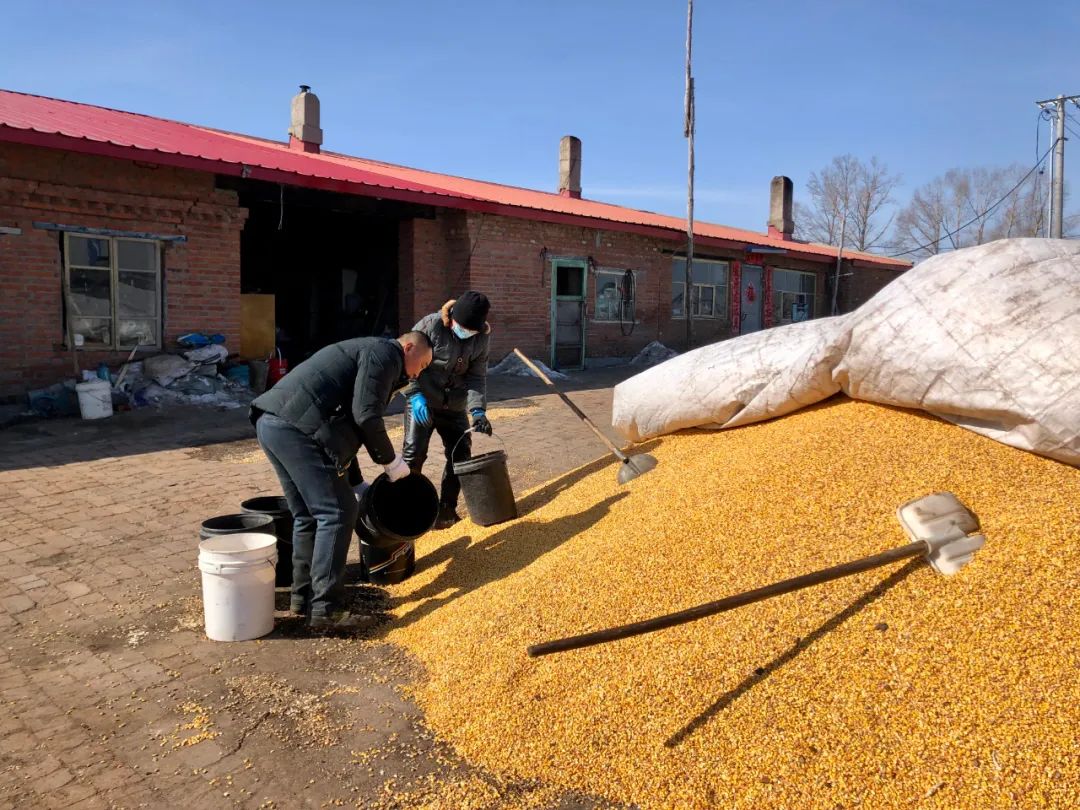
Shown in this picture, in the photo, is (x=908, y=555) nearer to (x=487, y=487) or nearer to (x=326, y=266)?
(x=487, y=487)

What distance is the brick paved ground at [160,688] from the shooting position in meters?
2.48

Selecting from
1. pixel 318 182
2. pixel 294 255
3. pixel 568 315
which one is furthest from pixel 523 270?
pixel 294 255

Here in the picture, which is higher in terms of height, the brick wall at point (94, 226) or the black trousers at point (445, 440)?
the brick wall at point (94, 226)

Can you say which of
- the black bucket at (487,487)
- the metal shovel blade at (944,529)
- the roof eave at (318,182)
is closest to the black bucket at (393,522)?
the black bucket at (487,487)

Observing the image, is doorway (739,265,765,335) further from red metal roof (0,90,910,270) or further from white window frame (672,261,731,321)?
red metal roof (0,90,910,270)

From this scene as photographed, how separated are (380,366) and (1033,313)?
2759 mm

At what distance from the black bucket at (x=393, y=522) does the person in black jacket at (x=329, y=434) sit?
0.31 metres

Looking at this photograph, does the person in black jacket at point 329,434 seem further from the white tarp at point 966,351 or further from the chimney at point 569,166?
the chimney at point 569,166

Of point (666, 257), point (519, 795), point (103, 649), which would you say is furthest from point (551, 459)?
point (666, 257)

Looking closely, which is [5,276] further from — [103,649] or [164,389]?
[103,649]

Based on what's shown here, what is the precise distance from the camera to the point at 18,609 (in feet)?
12.8

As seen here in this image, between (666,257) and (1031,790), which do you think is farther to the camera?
(666,257)

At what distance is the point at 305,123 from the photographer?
1551 cm

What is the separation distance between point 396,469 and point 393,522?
15.8 inches
